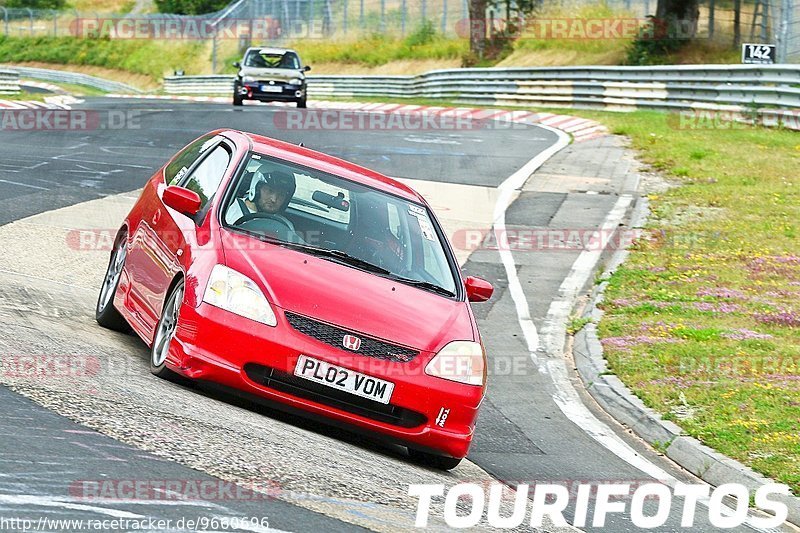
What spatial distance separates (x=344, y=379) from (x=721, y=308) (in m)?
6.53

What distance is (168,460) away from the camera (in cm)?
549

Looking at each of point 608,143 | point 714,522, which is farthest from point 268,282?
point 608,143

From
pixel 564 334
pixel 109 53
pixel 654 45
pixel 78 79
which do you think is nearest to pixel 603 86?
pixel 654 45

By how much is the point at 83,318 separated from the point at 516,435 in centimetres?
331

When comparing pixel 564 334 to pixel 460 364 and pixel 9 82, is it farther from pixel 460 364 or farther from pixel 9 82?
pixel 9 82

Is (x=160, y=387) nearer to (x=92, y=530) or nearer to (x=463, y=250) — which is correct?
(x=92, y=530)

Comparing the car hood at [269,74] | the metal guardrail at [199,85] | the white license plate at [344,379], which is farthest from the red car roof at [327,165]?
the metal guardrail at [199,85]

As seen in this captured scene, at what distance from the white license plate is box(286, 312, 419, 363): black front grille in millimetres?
125

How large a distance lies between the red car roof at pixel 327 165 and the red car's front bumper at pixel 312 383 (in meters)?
1.71

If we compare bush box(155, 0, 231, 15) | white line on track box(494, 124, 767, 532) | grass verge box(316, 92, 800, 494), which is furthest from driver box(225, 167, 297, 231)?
bush box(155, 0, 231, 15)

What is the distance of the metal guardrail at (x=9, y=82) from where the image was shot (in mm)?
40100

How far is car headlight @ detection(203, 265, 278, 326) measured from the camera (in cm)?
683

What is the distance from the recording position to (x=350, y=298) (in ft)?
23.2

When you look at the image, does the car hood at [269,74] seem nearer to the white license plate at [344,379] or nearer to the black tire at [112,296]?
the black tire at [112,296]
